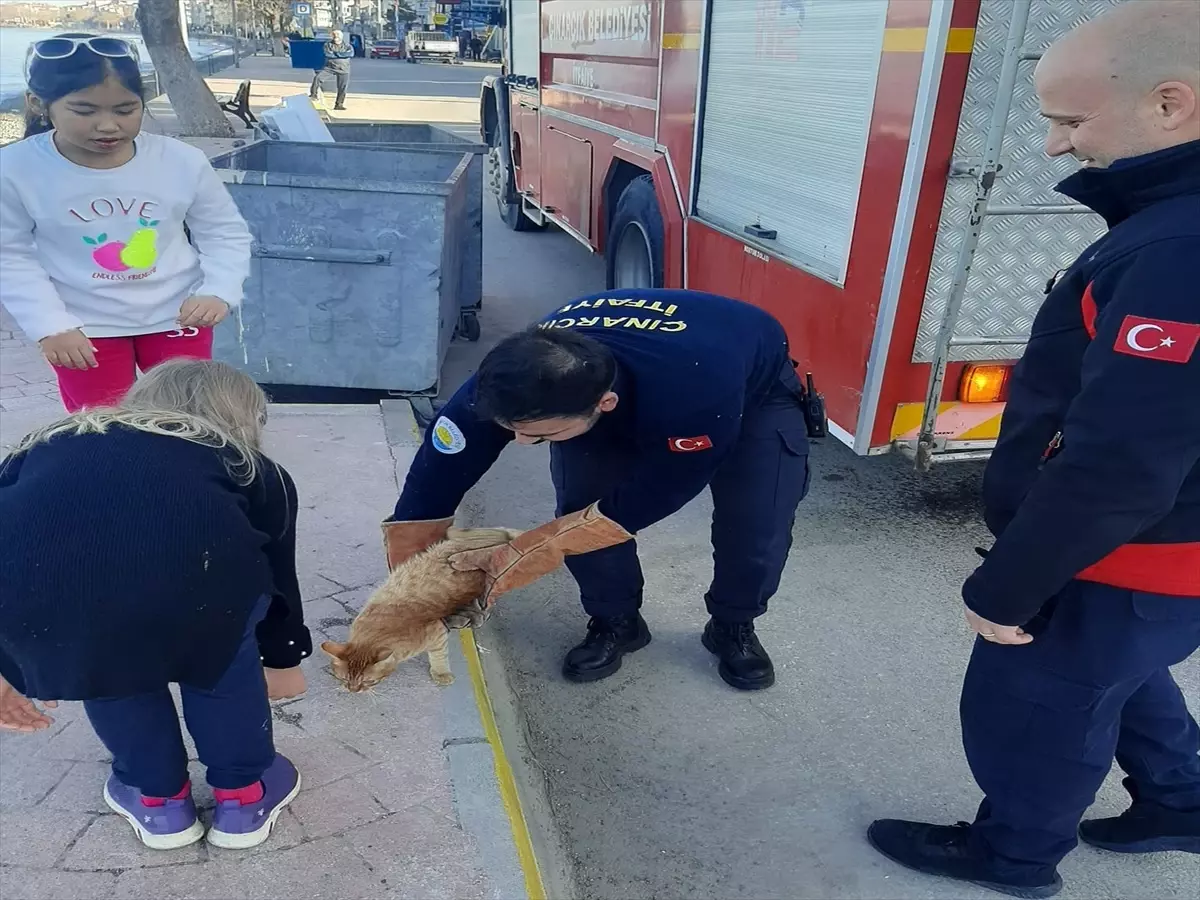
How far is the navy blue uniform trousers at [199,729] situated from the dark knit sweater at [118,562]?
0.17 metres

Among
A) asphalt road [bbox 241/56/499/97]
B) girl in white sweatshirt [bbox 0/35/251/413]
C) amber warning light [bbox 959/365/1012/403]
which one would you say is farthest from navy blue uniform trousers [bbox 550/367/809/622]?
asphalt road [bbox 241/56/499/97]

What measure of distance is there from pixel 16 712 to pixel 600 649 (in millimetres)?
1638

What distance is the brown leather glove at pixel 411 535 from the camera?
253 centimetres

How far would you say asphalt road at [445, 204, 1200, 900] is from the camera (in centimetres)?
229

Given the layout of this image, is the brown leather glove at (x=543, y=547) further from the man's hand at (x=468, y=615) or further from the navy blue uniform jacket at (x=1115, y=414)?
the navy blue uniform jacket at (x=1115, y=414)

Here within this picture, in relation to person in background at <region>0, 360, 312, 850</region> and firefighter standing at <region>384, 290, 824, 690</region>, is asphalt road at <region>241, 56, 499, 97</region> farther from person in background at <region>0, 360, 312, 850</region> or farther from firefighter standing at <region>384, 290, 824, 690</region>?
person in background at <region>0, 360, 312, 850</region>

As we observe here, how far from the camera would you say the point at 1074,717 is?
1808 millimetres

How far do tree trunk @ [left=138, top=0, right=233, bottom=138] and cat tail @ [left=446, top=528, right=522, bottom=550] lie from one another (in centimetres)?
1275

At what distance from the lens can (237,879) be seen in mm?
1943

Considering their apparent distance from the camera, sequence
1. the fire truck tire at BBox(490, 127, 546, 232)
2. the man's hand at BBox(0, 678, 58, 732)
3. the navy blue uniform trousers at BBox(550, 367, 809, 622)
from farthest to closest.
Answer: the fire truck tire at BBox(490, 127, 546, 232)
the navy blue uniform trousers at BBox(550, 367, 809, 622)
the man's hand at BBox(0, 678, 58, 732)

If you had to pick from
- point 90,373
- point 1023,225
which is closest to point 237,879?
point 90,373

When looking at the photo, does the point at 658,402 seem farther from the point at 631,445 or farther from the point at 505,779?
the point at 505,779

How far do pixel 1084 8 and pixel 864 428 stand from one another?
148cm

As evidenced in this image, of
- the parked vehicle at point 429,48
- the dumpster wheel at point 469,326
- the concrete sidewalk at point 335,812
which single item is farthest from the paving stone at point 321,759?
the parked vehicle at point 429,48
